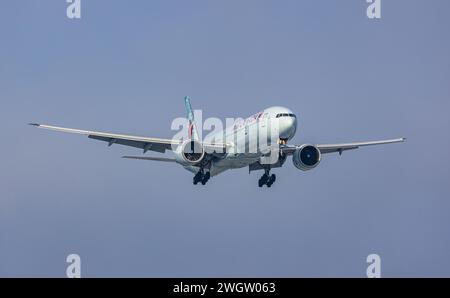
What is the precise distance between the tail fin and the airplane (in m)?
8.77

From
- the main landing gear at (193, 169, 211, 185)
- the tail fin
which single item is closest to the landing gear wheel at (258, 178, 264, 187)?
the main landing gear at (193, 169, 211, 185)

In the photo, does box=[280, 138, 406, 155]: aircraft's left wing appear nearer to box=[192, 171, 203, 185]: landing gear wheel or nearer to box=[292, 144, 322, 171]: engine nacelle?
Answer: box=[292, 144, 322, 171]: engine nacelle

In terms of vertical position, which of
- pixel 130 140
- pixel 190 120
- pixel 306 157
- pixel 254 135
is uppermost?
pixel 190 120

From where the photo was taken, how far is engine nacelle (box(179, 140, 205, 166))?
2972 inches

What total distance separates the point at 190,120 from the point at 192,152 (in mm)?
18053

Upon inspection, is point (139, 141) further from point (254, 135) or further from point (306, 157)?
point (306, 157)

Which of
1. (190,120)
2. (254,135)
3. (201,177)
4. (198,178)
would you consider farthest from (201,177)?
(190,120)

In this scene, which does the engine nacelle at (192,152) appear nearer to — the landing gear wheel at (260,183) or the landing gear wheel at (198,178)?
the landing gear wheel at (198,178)

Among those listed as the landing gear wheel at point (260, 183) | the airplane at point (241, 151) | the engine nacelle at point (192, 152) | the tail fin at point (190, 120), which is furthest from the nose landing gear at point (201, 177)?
the tail fin at point (190, 120)

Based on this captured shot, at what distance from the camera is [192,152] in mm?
75688

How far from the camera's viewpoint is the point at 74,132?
238 feet
